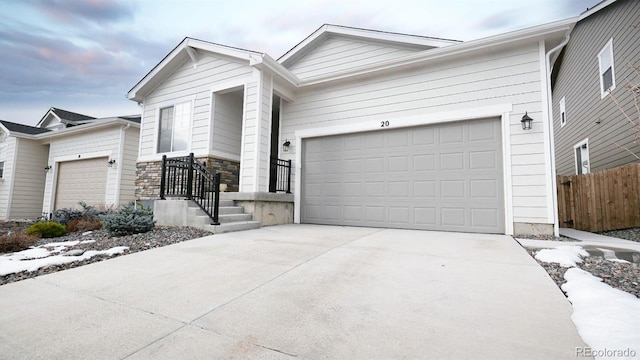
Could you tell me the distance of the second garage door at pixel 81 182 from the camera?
1010 centimetres

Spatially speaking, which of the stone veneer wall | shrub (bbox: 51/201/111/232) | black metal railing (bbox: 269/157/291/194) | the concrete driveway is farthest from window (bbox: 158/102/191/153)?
the concrete driveway

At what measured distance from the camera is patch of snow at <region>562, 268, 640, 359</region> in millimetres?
1345

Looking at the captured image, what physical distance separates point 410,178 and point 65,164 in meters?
13.7

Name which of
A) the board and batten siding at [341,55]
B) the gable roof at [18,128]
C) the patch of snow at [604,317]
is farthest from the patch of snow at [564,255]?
the gable roof at [18,128]

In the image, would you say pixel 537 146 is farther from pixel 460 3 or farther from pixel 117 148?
pixel 117 148

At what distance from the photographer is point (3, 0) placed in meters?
8.48

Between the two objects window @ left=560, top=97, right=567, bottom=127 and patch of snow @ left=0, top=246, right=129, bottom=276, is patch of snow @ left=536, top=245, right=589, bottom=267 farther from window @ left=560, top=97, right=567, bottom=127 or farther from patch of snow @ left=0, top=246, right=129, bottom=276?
window @ left=560, top=97, right=567, bottom=127

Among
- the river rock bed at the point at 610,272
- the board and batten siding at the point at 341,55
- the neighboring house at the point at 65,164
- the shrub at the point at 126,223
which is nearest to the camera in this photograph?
the river rock bed at the point at 610,272

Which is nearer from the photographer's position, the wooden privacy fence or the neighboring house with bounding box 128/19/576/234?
the neighboring house with bounding box 128/19/576/234

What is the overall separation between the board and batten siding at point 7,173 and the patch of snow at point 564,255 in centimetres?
1765

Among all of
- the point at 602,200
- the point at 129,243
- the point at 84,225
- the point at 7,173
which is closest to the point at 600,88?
the point at 602,200

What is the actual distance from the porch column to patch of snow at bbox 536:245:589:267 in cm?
502

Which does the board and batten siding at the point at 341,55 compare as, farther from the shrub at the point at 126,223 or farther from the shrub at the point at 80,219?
the shrub at the point at 80,219
